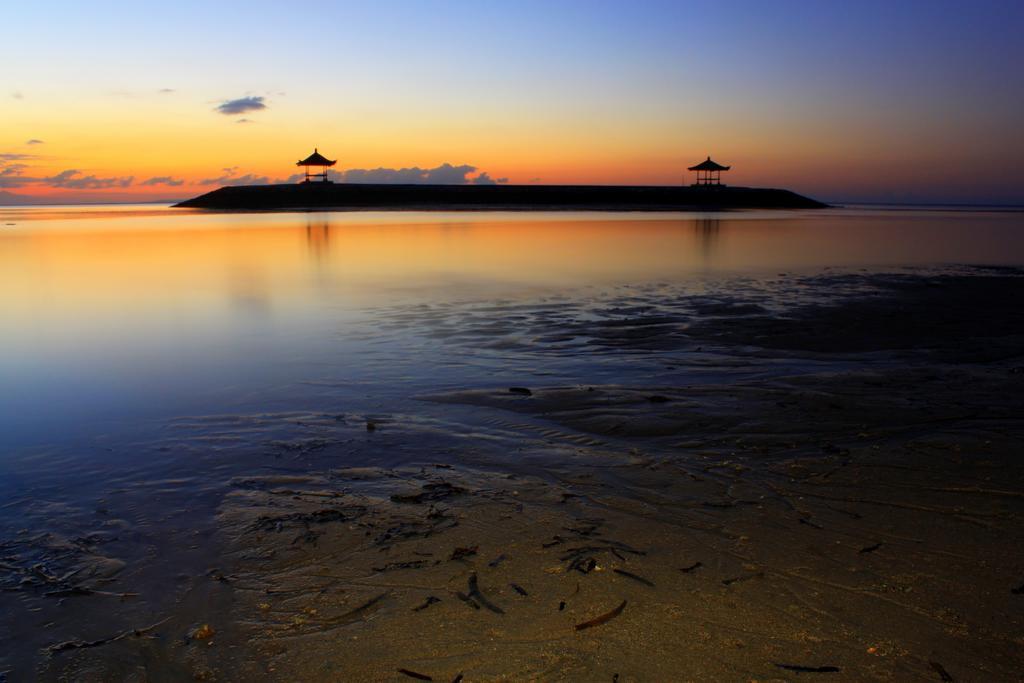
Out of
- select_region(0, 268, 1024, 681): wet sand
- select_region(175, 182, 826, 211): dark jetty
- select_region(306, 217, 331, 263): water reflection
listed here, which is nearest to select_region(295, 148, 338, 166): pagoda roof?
select_region(175, 182, 826, 211): dark jetty

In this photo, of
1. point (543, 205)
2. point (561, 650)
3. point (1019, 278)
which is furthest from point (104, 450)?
point (543, 205)

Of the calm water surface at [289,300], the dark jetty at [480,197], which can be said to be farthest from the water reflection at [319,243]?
the dark jetty at [480,197]

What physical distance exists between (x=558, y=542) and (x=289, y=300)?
40.1 ft

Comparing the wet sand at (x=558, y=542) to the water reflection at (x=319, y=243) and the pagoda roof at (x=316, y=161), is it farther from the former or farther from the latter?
the pagoda roof at (x=316, y=161)

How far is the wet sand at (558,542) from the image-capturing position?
Answer: 10.2ft

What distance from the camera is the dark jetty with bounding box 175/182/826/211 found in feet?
290

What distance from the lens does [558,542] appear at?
13.4 ft

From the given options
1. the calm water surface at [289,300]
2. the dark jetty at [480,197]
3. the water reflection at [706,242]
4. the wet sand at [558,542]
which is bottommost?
the wet sand at [558,542]

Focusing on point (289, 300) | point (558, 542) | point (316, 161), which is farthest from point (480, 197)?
point (558, 542)

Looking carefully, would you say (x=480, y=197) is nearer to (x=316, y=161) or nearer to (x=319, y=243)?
(x=316, y=161)

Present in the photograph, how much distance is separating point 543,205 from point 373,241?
2420 inches

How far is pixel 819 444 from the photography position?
5.62m

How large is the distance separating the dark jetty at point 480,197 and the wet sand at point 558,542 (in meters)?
83.2

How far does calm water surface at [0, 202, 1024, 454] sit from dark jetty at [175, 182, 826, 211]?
55.5 m
